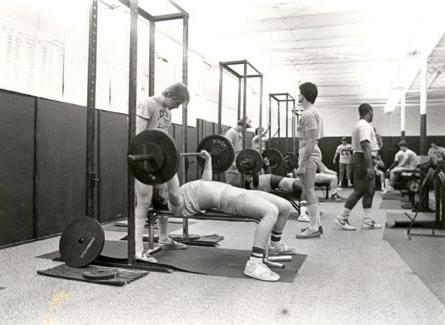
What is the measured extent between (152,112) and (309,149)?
1.38 m

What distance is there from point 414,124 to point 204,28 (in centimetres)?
1036

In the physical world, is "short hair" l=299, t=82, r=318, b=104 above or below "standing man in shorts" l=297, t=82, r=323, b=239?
above

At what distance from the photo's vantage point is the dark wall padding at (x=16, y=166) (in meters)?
3.16

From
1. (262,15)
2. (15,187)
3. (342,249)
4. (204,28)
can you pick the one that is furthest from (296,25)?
(15,187)

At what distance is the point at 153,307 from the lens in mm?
1949

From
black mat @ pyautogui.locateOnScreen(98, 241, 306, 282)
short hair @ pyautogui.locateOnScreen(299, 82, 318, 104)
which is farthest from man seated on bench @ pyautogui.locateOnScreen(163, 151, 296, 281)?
short hair @ pyautogui.locateOnScreen(299, 82, 318, 104)

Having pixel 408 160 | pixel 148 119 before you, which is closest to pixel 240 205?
pixel 148 119

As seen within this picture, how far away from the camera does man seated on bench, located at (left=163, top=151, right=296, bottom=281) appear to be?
2391 millimetres

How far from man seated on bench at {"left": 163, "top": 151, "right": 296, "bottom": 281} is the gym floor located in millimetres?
125

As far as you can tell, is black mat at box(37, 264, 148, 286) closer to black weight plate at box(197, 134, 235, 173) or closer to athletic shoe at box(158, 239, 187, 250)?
athletic shoe at box(158, 239, 187, 250)

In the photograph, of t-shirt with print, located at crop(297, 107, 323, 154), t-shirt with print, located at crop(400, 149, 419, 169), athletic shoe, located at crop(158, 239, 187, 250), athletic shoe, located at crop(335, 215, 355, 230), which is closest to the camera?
athletic shoe, located at crop(158, 239, 187, 250)

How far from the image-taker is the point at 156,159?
238 cm

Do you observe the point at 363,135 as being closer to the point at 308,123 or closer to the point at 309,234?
the point at 308,123

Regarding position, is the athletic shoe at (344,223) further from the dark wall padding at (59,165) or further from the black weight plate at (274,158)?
the dark wall padding at (59,165)
